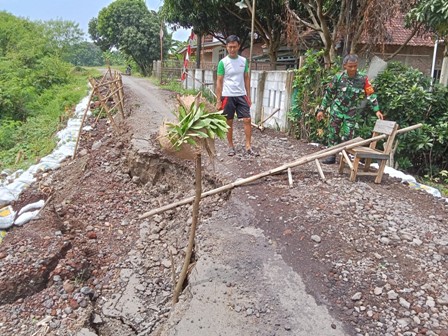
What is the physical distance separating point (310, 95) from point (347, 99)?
1775 mm

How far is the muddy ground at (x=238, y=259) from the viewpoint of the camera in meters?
2.42

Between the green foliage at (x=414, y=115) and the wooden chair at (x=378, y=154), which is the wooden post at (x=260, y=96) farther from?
the wooden chair at (x=378, y=154)

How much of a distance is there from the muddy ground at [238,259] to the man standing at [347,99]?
620 millimetres

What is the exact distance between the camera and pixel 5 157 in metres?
8.13

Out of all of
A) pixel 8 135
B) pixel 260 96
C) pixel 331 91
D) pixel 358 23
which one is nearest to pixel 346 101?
pixel 331 91

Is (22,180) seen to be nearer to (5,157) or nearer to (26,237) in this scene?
(26,237)

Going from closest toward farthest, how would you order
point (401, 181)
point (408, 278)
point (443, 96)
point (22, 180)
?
point (408, 278) → point (401, 181) → point (443, 96) → point (22, 180)

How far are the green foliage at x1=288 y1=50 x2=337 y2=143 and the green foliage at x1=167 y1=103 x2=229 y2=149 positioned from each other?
13.5ft

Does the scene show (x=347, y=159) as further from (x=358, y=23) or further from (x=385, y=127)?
(x=358, y=23)

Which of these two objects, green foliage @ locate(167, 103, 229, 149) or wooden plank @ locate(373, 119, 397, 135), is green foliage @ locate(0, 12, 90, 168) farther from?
wooden plank @ locate(373, 119, 397, 135)

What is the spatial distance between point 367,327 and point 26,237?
3.63 m

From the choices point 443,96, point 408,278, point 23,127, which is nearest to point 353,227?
point 408,278

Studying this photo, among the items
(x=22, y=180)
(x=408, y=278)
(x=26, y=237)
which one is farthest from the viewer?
(x=22, y=180)

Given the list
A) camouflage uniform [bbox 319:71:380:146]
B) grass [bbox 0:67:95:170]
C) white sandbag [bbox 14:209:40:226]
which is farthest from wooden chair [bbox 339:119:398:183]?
grass [bbox 0:67:95:170]
